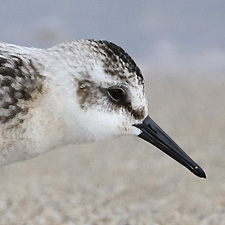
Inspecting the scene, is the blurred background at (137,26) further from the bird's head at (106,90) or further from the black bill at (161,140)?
the bird's head at (106,90)

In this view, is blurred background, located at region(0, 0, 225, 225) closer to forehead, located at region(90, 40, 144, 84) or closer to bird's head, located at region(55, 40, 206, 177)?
bird's head, located at region(55, 40, 206, 177)

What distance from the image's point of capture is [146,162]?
19.4 feet

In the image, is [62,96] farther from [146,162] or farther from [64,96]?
[146,162]

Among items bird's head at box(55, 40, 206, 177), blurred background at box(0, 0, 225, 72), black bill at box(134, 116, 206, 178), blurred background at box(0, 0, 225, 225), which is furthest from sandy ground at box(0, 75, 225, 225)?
blurred background at box(0, 0, 225, 72)

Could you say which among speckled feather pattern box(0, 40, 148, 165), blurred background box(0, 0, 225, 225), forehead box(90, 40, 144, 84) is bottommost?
speckled feather pattern box(0, 40, 148, 165)

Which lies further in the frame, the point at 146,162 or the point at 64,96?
the point at 146,162

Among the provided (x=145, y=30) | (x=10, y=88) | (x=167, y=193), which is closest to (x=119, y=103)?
(x=10, y=88)

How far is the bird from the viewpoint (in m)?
3.27

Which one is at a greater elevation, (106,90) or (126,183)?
(126,183)

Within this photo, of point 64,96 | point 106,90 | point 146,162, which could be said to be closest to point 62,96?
point 64,96

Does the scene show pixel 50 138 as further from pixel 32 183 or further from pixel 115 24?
pixel 115 24

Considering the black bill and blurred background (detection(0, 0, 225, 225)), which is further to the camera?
blurred background (detection(0, 0, 225, 225))

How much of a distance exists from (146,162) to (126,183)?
0.50m

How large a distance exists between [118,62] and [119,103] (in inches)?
7.5
